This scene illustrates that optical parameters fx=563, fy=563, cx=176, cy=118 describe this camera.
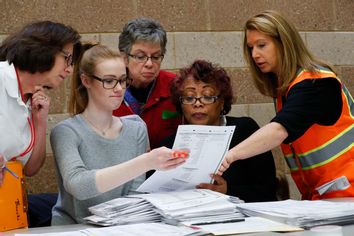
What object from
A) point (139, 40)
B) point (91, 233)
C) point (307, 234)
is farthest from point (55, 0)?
point (307, 234)

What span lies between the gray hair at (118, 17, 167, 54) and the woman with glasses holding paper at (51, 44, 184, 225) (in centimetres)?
47

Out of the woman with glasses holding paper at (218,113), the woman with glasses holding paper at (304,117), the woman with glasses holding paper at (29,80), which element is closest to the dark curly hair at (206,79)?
the woman with glasses holding paper at (218,113)

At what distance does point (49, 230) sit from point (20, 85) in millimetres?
588

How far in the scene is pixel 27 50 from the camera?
214cm

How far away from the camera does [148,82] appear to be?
9.55 ft

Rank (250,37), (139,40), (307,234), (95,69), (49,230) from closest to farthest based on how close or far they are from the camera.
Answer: (307,234) → (49,230) → (95,69) → (250,37) → (139,40)

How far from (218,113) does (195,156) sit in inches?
28.8

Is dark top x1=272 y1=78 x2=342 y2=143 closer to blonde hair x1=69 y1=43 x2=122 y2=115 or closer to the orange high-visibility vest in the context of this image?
the orange high-visibility vest

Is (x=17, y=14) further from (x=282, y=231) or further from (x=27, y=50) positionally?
(x=282, y=231)

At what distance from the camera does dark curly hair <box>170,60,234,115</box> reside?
108 inches

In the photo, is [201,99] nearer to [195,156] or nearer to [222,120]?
[222,120]

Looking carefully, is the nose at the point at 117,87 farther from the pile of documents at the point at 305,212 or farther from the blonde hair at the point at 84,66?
the pile of documents at the point at 305,212

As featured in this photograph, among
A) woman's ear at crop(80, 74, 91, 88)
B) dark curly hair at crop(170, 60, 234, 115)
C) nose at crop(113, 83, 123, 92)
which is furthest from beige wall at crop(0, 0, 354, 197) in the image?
nose at crop(113, 83, 123, 92)

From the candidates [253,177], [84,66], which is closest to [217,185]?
[253,177]
